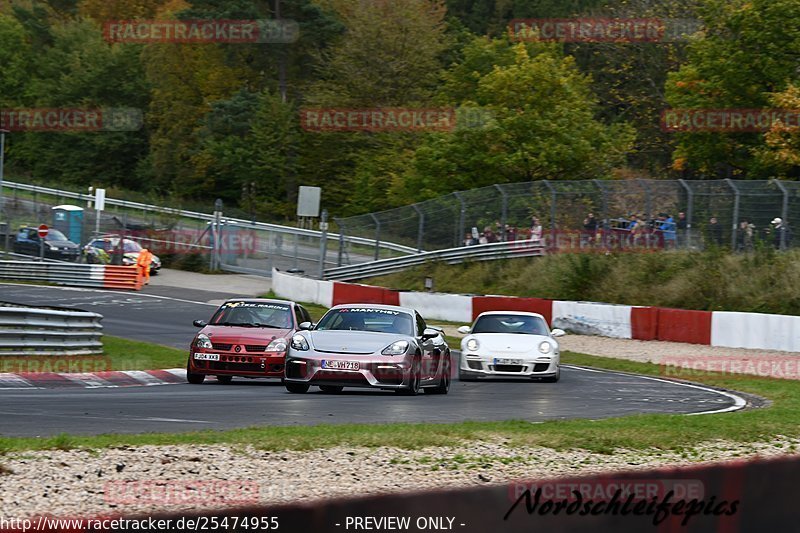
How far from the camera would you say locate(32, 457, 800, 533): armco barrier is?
17.4 ft

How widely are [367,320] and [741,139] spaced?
34.8m

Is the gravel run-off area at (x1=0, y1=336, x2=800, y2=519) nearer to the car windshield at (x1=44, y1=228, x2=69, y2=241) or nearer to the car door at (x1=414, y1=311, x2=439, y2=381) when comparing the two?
the car door at (x1=414, y1=311, x2=439, y2=381)

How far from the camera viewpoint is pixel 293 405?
12656 mm

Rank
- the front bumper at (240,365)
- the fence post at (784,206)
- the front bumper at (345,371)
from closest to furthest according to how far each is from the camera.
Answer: the front bumper at (345,371), the front bumper at (240,365), the fence post at (784,206)

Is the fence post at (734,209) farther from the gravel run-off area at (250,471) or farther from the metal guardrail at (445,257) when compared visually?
the gravel run-off area at (250,471)

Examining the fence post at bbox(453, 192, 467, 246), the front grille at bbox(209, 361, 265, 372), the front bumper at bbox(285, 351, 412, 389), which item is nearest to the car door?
the front bumper at bbox(285, 351, 412, 389)

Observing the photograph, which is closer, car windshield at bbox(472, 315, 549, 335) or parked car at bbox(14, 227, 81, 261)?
car windshield at bbox(472, 315, 549, 335)

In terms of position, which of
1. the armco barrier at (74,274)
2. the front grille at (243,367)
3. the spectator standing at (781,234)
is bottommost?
the front grille at (243,367)

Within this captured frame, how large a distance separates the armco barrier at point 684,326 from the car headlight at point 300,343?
518 inches

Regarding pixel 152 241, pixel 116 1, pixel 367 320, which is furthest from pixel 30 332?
pixel 116 1

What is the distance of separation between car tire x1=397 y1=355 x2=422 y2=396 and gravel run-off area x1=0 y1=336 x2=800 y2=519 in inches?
201

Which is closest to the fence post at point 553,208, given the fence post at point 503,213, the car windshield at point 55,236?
the fence post at point 503,213

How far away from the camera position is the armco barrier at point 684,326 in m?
25.0

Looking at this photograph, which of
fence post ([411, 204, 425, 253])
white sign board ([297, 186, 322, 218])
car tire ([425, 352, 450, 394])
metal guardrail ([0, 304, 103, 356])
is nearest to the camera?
car tire ([425, 352, 450, 394])
